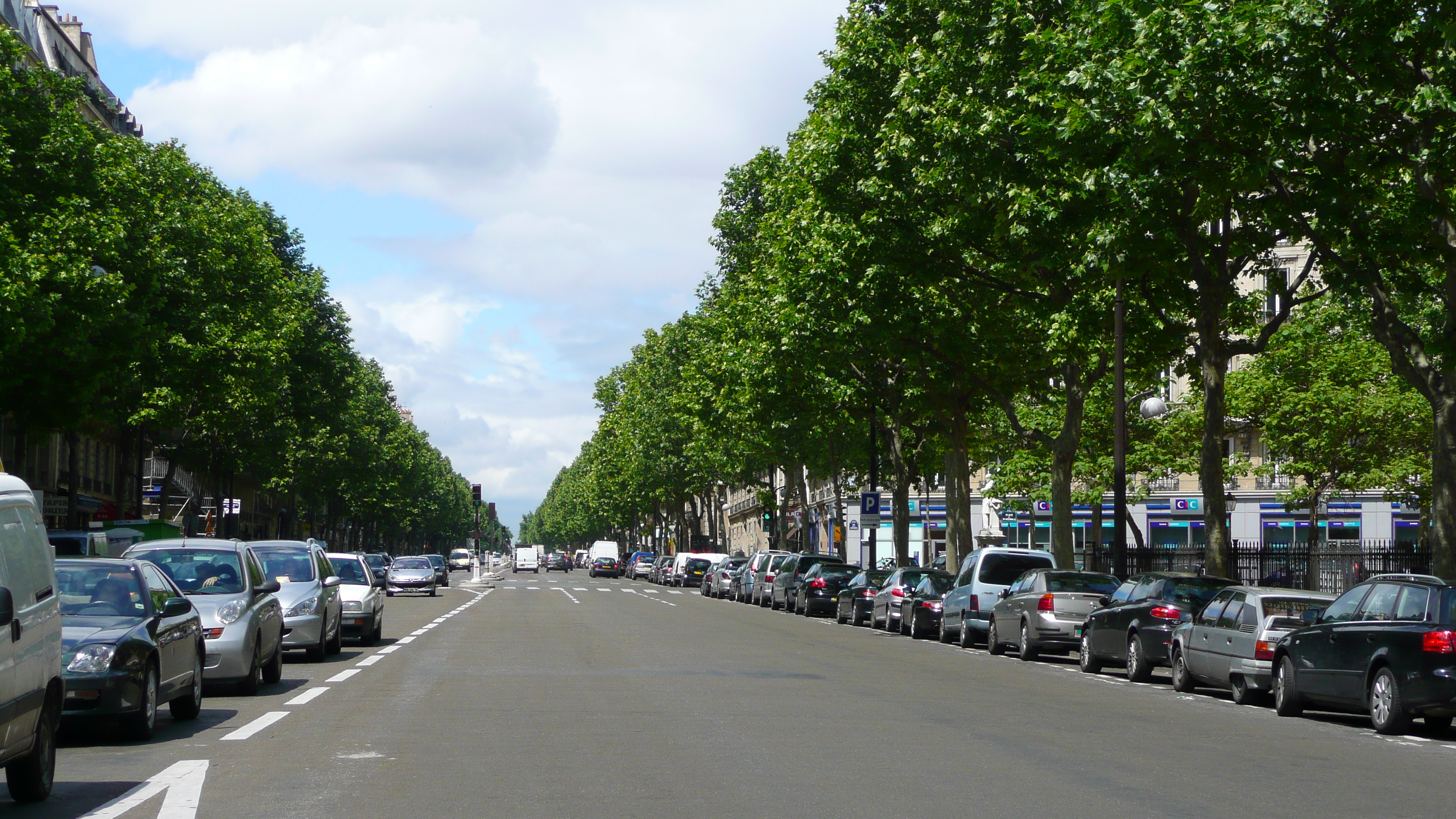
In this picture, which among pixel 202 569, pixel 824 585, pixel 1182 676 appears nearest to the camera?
pixel 202 569

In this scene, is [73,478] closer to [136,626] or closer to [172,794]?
[136,626]

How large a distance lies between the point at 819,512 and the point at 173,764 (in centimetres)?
7012

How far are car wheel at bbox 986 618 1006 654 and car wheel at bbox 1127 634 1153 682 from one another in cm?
535

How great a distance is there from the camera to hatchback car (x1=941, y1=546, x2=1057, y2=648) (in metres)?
28.9

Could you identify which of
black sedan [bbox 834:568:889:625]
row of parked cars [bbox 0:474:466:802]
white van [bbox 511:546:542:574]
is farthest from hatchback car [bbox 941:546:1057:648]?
white van [bbox 511:546:542:574]

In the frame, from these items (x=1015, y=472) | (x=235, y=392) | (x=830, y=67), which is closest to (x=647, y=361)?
(x=1015, y=472)

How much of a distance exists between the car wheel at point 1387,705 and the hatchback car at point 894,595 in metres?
19.1

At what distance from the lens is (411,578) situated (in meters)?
59.5

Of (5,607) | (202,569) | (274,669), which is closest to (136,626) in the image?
(5,607)

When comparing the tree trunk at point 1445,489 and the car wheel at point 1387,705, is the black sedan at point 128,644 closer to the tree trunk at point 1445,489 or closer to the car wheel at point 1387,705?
the car wheel at point 1387,705

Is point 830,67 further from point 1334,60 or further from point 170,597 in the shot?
point 170,597

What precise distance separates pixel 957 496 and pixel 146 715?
30356 mm

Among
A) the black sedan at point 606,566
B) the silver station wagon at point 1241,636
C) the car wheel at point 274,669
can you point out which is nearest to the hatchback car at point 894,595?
the silver station wagon at point 1241,636

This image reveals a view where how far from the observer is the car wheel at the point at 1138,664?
70.5 feet
